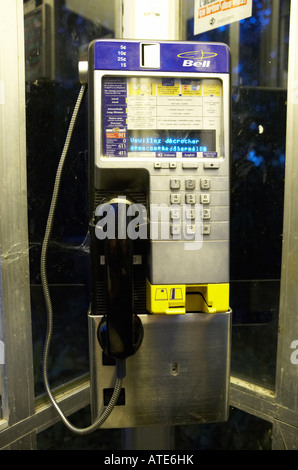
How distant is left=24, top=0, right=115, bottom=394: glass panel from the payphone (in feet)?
1.35

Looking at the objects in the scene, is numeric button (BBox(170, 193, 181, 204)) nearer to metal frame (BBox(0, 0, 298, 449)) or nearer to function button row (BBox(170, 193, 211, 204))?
function button row (BBox(170, 193, 211, 204))

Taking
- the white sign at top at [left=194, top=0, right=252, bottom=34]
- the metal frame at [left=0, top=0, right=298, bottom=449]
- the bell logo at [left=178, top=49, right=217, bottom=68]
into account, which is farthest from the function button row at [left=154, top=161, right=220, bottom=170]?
the white sign at top at [left=194, top=0, right=252, bottom=34]

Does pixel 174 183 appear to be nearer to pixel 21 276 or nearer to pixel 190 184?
pixel 190 184

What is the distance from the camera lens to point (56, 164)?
136 cm

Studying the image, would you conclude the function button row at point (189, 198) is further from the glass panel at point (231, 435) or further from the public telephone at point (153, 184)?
the glass panel at point (231, 435)

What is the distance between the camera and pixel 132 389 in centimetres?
102

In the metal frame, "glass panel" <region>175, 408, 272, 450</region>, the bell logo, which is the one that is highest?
the bell logo

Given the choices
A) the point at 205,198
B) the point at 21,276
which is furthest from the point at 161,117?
the point at 21,276

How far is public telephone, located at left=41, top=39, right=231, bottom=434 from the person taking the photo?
3.05 feet

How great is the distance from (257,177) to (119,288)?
76 centimetres

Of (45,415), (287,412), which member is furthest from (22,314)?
(287,412)

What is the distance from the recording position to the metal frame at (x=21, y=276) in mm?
1159

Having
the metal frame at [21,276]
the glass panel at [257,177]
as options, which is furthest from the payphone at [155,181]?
the glass panel at [257,177]

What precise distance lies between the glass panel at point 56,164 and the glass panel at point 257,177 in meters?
0.45
